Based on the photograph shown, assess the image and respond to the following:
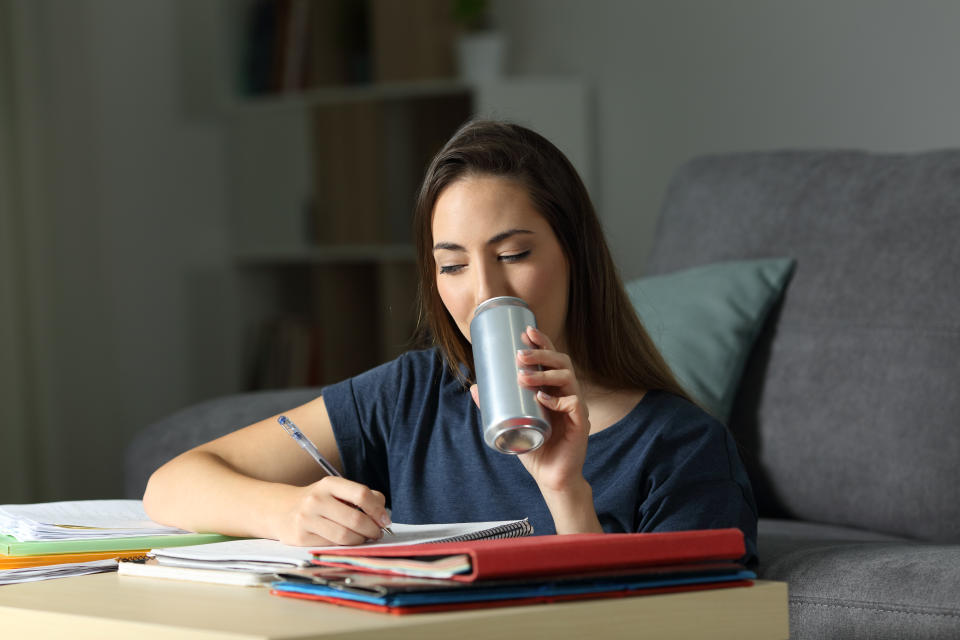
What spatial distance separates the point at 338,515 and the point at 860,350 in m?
0.94

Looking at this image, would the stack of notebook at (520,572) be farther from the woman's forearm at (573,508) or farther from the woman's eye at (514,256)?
the woman's eye at (514,256)

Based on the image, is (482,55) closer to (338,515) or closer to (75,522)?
(75,522)

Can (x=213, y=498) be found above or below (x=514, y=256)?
below

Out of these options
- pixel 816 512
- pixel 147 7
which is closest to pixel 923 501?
pixel 816 512

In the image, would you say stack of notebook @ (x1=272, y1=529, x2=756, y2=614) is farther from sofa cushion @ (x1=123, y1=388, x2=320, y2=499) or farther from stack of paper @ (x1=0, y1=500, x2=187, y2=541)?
sofa cushion @ (x1=123, y1=388, x2=320, y2=499)

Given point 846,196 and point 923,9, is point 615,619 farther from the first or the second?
point 923,9

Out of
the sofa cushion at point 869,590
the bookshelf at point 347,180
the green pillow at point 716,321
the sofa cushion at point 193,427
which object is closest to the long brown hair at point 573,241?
the sofa cushion at point 869,590

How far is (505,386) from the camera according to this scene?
83 cm

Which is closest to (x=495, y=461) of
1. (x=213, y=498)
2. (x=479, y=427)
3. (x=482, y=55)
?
(x=479, y=427)

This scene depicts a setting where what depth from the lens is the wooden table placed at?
0.70 meters

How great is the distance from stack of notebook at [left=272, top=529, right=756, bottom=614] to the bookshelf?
2.31 metres

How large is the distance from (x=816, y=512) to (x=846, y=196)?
0.46 m

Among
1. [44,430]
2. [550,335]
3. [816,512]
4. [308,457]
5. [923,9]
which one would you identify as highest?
[923,9]

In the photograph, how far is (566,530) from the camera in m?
0.99
